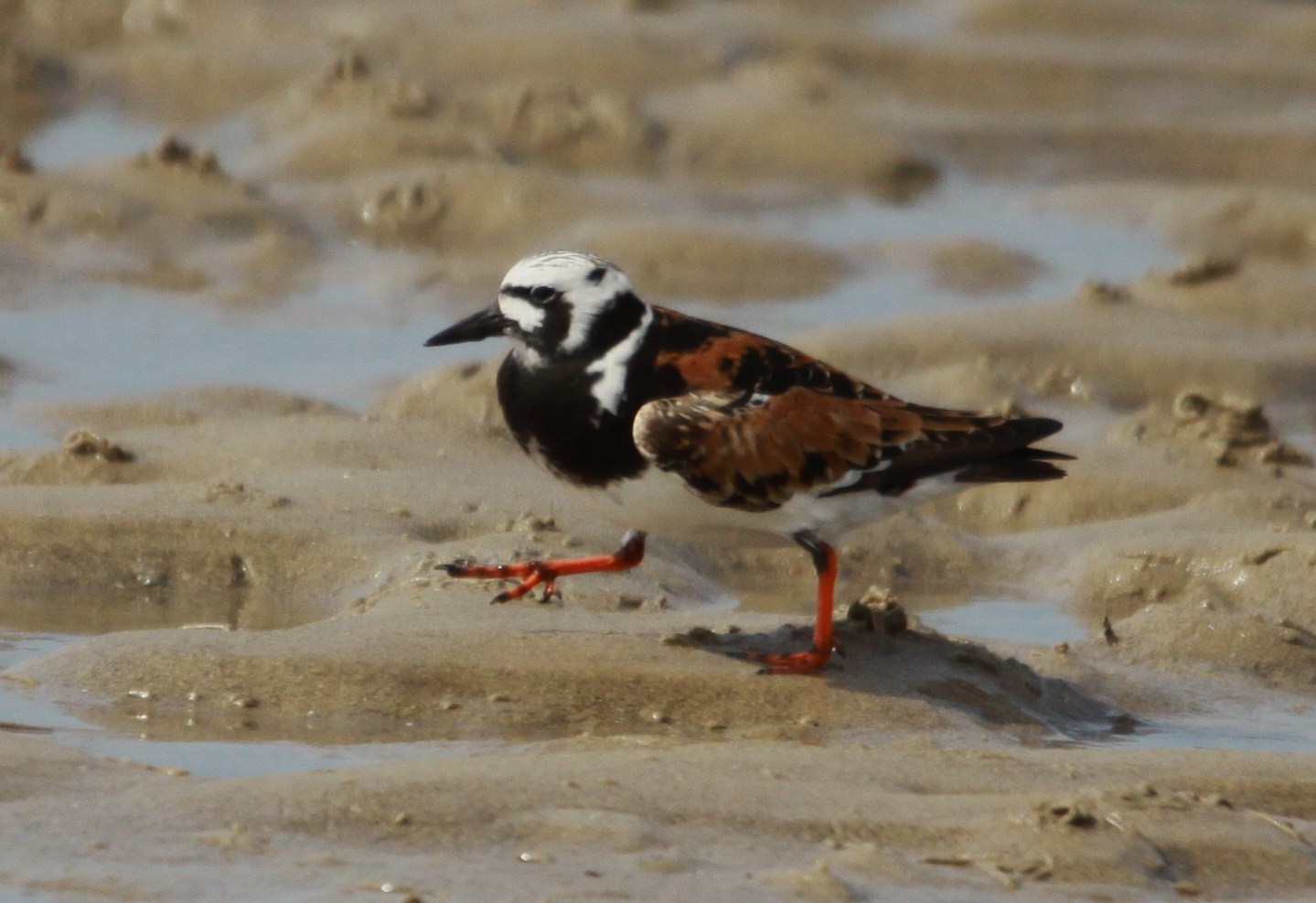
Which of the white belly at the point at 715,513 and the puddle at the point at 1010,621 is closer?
the white belly at the point at 715,513

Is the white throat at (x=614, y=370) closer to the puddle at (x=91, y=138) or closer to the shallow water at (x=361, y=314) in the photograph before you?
the shallow water at (x=361, y=314)

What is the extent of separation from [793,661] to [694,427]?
2.14 ft

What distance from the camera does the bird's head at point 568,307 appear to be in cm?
547

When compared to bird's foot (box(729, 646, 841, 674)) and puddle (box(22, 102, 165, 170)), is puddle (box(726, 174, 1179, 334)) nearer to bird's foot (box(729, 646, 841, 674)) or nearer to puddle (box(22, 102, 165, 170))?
puddle (box(22, 102, 165, 170))

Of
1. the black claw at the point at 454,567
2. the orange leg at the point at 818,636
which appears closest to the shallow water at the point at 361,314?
the orange leg at the point at 818,636

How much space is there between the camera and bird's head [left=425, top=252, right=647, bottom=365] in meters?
5.47

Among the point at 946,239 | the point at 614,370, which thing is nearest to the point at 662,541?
the point at 614,370

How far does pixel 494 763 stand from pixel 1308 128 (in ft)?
31.6

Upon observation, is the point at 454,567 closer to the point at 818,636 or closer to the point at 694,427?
the point at 694,427

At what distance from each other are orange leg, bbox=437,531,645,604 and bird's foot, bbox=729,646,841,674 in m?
0.55

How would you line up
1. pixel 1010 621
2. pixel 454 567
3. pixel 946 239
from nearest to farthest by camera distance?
1. pixel 454 567
2. pixel 1010 621
3. pixel 946 239

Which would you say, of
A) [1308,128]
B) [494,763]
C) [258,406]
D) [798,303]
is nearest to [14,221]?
[258,406]

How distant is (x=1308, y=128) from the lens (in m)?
12.8

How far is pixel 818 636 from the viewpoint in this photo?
548 centimetres
